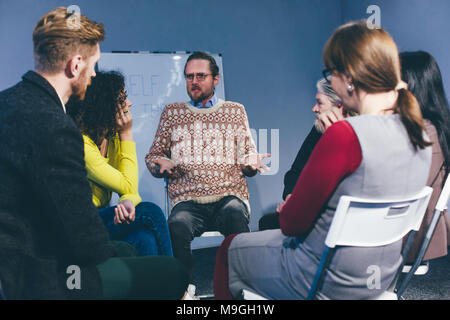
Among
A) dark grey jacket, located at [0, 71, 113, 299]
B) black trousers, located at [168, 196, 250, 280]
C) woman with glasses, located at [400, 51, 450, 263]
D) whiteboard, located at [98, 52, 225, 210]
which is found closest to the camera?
dark grey jacket, located at [0, 71, 113, 299]

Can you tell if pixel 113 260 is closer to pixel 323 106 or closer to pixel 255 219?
pixel 323 106

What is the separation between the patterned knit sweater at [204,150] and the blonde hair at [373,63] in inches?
57.1

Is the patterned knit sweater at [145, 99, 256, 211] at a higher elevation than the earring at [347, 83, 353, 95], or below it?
below

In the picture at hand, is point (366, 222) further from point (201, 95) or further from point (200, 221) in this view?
point (201, 95)

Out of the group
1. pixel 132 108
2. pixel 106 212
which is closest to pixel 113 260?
pixel 106 212

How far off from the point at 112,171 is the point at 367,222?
1.17 meters

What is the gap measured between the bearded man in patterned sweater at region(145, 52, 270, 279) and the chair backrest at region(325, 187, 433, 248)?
4.06 feet

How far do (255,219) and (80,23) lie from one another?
3.34 meters

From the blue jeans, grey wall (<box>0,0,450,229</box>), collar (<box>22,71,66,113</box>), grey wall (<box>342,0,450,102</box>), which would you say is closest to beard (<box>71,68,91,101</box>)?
collar (<box>22,71,66,113</box>)

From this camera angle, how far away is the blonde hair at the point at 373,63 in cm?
116

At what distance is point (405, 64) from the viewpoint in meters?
1.86

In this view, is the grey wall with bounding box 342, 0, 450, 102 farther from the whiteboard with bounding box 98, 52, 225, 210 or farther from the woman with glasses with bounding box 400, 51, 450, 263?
the whiteboard with bounding box 98, 52, 225, 210

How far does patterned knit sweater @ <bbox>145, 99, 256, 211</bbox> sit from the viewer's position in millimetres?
2586

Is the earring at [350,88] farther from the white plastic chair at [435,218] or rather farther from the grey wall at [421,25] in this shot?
the grey wall at [421,25]
